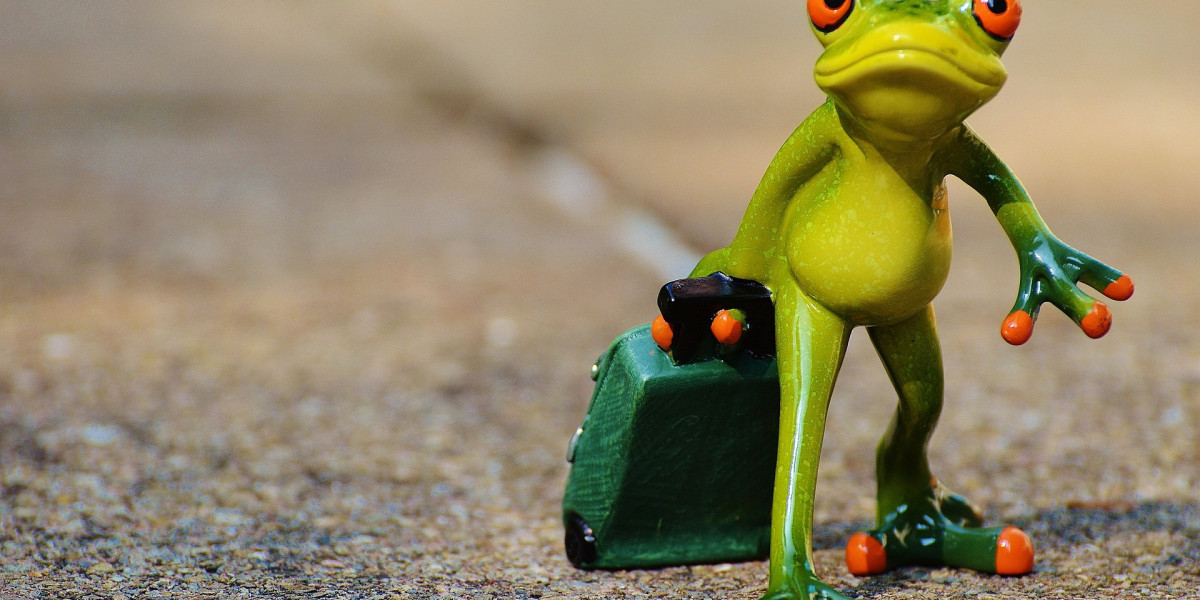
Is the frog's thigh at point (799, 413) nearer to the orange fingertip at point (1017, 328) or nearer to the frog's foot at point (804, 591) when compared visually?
the frog's foot at point (804, 591)

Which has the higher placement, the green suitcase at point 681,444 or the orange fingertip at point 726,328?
the orange fingertip at point 726,328

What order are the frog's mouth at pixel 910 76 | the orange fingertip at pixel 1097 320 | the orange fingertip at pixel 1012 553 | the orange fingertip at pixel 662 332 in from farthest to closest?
the orange fingertip at pixel 1012 553, the orange fingertip at pixel 662 332, the orange fingertip at pixel 1097 320, the frog's mouth at pixel 910 76

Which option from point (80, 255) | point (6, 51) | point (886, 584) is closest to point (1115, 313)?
point (886, 584)

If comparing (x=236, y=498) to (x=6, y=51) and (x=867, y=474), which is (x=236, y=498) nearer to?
(x=867, y=474)

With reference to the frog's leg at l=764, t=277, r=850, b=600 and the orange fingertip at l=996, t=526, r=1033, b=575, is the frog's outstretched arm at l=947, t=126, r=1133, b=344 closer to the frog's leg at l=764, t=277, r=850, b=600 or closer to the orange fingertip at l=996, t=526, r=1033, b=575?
the frog's leg at l=764, t=277, r=850, b=600

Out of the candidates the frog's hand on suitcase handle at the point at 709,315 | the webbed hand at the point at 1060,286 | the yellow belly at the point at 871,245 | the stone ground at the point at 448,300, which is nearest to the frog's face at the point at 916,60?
the yellow belly at the point at 871,245
